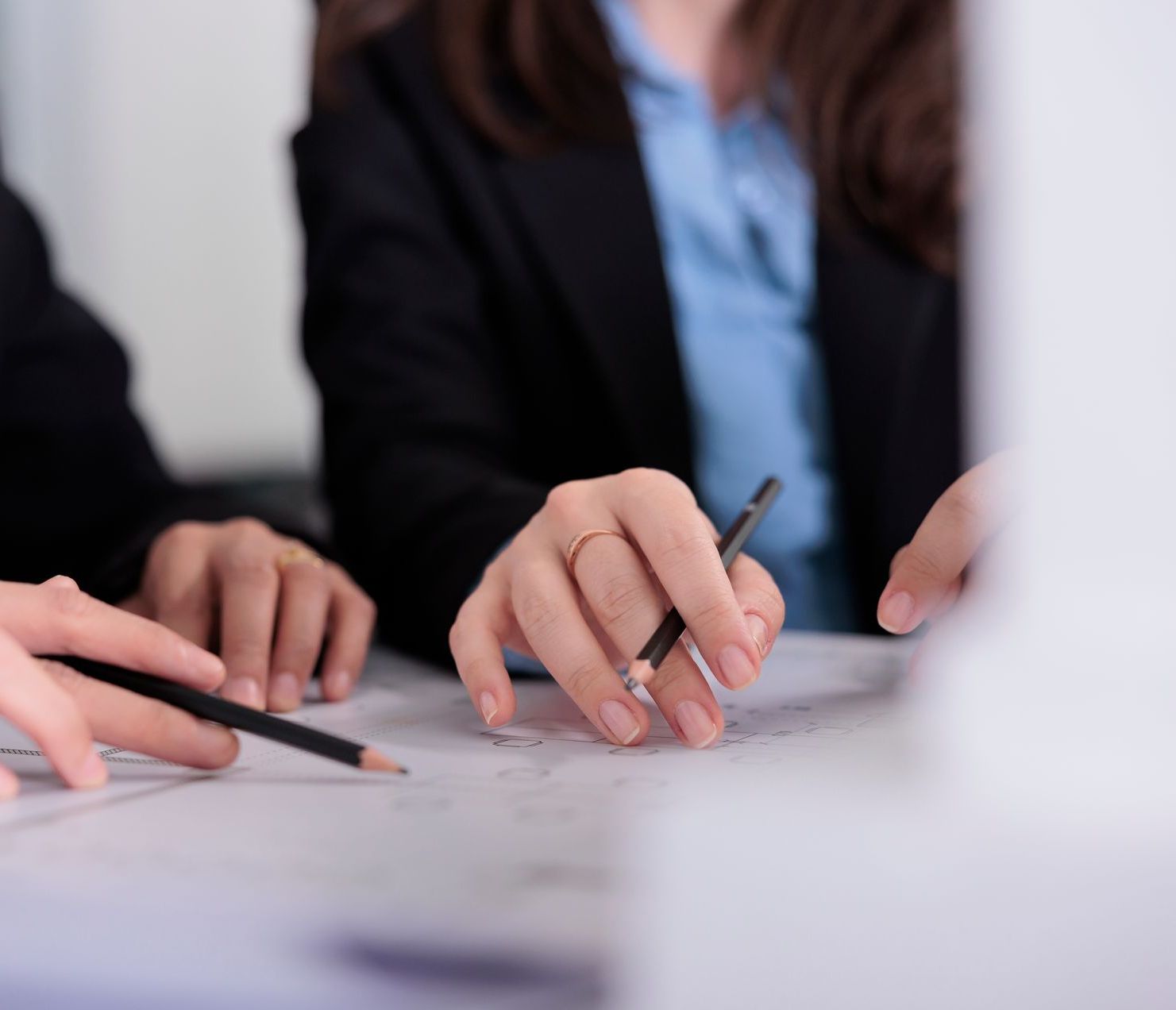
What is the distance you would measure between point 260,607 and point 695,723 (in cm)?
18

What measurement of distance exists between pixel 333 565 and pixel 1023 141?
316 millimetres

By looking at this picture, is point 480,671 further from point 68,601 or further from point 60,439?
point 60,439

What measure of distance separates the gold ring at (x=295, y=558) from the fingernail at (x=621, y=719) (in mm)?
177

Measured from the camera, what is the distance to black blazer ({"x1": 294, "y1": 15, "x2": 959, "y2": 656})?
2.08 ft

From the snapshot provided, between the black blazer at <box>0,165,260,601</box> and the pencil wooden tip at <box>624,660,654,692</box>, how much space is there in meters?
0.29

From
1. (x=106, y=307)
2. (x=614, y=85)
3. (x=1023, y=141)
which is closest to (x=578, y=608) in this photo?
(x=1023, y=141)

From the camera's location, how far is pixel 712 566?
34cm

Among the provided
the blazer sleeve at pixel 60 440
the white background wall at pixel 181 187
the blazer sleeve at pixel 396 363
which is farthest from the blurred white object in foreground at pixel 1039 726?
the white background wall at pixel 181 187

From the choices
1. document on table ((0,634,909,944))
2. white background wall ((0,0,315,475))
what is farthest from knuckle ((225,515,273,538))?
white background wall ((0,0,315,475))

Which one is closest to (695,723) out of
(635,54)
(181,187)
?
(635,54)

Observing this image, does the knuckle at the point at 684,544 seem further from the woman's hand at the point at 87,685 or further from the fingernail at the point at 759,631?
the woman's hand at the point at 87,685

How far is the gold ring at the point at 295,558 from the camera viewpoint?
1.55 feet

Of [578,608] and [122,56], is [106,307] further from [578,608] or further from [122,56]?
[578,608]

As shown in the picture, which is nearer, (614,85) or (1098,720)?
(1098,720)
